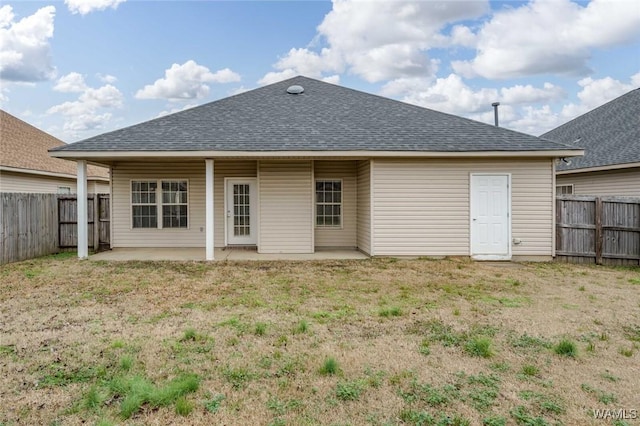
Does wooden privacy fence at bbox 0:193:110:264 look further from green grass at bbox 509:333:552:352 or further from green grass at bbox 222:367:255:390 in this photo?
green grass at bbox 509:333:552:352

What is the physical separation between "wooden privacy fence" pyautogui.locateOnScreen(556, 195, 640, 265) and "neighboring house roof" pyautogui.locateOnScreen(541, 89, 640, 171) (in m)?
2.15

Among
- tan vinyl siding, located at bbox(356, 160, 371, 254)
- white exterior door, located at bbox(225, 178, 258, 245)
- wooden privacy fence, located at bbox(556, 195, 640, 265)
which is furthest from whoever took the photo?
white exterior door, located at bbox(225, 178, 258, 245)

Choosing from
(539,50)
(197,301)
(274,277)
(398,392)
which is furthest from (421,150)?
(539,50)

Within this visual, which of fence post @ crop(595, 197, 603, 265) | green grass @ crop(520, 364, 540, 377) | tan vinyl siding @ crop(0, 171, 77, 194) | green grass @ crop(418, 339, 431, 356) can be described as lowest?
green grass @ crop(520, 364, 540, 377)

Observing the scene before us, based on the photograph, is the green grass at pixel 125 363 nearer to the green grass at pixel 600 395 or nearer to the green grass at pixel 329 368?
the green grass at pixel 329 368

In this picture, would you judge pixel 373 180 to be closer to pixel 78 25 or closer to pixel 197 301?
pixel 197 301

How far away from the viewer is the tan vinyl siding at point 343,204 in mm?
11781

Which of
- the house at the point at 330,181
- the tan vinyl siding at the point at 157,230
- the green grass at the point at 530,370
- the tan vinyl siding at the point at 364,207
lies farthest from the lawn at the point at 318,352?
the tan vinyl siding at the point at 157,230

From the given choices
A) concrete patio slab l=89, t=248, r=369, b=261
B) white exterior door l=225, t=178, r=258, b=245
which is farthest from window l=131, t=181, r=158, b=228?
white exterior door l=225, t=178, r=258, b=245

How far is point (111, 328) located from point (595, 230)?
34.5ft

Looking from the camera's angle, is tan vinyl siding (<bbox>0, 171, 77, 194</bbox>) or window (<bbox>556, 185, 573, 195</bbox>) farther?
window (<bbox>556, 185, 573, 195</bbox>)

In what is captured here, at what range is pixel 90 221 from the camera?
11.7m

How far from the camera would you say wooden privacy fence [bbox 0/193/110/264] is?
9.27 meters

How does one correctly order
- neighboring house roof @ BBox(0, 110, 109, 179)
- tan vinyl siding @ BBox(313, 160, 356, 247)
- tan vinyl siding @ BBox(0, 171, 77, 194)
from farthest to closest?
neighboring house roof @ BBox(0, 110, 109, 179)
tan vinyl siding @ BBox(0, 171, 77, 194)
tan vinyl siding @ BBox(313, 160, 356, 247)
